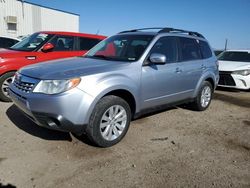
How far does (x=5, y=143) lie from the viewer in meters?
4.21

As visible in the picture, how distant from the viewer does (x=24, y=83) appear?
410 cm

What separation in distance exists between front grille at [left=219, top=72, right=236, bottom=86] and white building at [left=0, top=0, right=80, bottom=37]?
2024cm

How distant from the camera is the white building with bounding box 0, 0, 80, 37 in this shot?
23.9m

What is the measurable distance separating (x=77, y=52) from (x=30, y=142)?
385cm

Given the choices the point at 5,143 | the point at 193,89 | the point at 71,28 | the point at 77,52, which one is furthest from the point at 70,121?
the point at 71,28

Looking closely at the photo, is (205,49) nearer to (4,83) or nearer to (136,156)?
(136,156)

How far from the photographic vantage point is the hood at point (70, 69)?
3.85 m

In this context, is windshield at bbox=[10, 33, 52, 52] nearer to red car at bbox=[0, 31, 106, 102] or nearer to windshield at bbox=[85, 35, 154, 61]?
red car at bbox=[0, 31, 106, 102]

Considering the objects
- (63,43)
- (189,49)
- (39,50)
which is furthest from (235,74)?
(39,50)

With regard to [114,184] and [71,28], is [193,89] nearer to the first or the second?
[114,184]

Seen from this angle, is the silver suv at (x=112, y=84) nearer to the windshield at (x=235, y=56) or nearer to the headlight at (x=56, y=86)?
the headlight at (x=56, y=86)

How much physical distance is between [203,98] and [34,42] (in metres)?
4.45

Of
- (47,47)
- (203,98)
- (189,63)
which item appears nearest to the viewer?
(189,63)

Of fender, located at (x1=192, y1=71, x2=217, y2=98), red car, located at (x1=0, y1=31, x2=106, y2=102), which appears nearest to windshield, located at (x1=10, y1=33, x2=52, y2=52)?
red car, located at (x1=0, y1=31, x2=106, y2=102)
